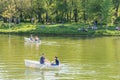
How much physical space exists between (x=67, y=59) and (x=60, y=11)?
197ft

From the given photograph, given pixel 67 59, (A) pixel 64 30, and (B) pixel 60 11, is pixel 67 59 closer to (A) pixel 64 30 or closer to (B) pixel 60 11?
(A) pixel 64 30

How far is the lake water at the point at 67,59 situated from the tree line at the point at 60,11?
1136 inches

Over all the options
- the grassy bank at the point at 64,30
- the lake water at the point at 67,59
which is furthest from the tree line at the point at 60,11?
the lake water at the point at 67,59

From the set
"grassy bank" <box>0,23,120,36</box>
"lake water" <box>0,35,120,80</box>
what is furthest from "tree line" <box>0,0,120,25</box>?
"lake water" <box>0,35,120,80</box>

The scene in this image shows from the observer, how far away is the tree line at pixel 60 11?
344ft

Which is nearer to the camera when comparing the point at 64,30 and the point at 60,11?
the point at 64,30

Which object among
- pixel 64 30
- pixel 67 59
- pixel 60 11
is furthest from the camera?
pixel 60 11

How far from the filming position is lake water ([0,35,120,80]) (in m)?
41.8

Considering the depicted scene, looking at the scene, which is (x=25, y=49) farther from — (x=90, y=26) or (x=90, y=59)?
(x=90, y=26)

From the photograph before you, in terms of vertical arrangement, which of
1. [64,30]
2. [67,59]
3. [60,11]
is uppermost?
[67,59]

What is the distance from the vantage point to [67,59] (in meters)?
54.2

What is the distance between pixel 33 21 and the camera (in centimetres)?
11619

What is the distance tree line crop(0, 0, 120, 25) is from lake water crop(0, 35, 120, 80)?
2885cm

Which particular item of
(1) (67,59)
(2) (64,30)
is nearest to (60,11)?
(2) (64,30)
